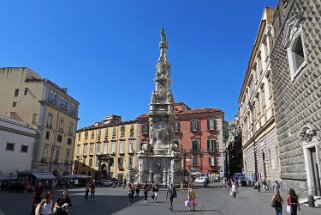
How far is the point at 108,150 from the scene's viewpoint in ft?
193

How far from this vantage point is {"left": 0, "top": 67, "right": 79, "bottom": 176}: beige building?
133 ft

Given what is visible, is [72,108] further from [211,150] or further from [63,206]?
[63,206]

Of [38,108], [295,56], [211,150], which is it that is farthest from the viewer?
[211,150]

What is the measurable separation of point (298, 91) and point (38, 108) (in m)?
36.1

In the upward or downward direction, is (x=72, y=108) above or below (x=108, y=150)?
above

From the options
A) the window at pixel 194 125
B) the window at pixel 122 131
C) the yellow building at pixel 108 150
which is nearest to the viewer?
the window at pixel 194 125

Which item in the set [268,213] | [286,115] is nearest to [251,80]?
[286,115]

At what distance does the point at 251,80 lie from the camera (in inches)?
1330

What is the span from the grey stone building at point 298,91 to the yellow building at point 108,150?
3979 centimetres

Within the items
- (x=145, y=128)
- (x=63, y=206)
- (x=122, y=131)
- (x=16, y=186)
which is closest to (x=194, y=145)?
(x=145, y=128)

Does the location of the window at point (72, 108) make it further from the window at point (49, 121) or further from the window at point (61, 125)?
the window at point (49, 121)

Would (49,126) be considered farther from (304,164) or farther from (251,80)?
(304,164)

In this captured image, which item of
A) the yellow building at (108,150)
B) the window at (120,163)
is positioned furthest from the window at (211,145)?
the window at (120,163)

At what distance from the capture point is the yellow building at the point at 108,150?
185 ft
